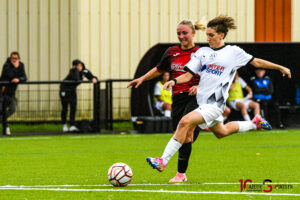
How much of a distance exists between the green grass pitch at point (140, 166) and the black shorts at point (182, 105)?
2.66ft

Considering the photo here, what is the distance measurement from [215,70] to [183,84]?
684mm

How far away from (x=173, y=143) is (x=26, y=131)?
402 inches

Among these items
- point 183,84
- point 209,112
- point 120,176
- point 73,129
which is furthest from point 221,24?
point 73,129

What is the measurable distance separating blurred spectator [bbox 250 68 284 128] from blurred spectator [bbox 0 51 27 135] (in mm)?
6119

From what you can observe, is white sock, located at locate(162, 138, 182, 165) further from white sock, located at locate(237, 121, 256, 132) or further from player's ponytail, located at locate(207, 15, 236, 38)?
player's ponytail, located at locate(207, 15, 236, 38)

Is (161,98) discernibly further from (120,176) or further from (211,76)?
(120,176)

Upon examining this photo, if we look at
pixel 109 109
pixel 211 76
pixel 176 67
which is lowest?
pixel 109 109

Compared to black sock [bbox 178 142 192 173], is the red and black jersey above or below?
above

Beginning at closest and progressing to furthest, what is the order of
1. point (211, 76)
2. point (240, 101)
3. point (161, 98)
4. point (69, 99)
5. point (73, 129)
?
point (211, 76), point (73, 129), point (69, 99), point (161, 98), point (240, 101)

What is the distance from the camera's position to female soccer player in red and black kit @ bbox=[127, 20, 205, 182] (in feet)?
29.1

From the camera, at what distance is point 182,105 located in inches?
356

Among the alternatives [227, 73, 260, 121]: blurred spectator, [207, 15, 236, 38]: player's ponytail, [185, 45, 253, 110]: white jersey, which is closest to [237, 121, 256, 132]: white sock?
[185, 45, 253, 110]: white jersey

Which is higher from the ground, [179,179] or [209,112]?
[209,112]

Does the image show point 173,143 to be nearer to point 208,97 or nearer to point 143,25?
point 208,97
